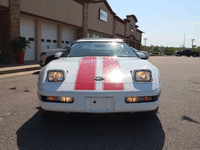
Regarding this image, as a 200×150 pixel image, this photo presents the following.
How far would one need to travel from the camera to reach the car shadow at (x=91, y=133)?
2.31m

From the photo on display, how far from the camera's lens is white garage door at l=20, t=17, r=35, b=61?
45.0ft

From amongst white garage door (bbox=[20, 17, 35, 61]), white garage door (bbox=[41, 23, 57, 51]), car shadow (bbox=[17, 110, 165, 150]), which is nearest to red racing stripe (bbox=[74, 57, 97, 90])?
car shadow (bbox=[17, 110, 165, 150])

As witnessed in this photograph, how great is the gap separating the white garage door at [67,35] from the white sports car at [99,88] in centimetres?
1636

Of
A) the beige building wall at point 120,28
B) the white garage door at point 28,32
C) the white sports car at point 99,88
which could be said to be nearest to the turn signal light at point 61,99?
the white sports car at point 99,88

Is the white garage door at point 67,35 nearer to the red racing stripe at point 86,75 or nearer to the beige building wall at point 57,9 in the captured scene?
the beige building wall at point 57,9

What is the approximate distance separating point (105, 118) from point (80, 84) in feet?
2.94

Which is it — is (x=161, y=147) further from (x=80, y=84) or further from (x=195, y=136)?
(x=80, y=84)

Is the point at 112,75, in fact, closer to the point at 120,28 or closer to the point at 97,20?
the point at 97,20

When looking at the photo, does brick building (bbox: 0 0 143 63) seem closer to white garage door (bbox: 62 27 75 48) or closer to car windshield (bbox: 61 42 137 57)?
white garage door (bbox: 62 27 75 48)

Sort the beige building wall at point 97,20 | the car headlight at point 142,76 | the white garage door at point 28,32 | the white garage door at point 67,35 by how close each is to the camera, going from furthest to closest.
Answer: the beige building wall at point 97,20 < the white garage door at point 67,35 < the white garage door at point 28,32 < the car headlight at point 142,76

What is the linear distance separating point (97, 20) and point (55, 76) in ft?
76.3

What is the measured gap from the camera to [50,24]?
55.0 feet

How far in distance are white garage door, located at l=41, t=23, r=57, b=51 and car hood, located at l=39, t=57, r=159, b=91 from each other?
1370 cm

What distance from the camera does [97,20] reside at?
25.0m
